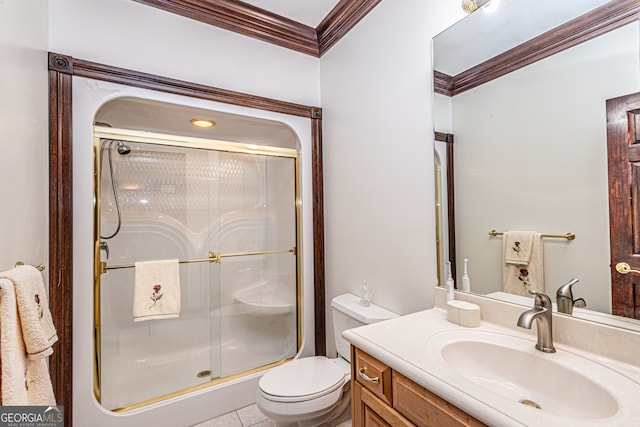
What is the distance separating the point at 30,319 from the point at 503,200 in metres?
1.60

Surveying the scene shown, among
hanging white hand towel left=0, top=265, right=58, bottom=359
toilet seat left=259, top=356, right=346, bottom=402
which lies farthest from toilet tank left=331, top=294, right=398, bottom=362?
hanging white hand towel left=0, top=265, right=58, bottom=359

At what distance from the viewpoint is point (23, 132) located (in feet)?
3.59

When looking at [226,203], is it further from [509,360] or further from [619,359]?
[619,359]

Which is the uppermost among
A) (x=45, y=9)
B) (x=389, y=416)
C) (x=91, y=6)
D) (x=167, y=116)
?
(x=91, y=6)

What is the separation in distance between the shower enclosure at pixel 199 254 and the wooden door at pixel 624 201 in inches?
67.5

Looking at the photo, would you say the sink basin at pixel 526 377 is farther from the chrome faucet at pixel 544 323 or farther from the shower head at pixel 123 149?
the shower head at pixel 123 149

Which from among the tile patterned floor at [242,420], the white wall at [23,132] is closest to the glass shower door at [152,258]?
the tile patterned floor at [242,420]

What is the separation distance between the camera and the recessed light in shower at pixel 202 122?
2078 millimetres

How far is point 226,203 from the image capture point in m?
2.35

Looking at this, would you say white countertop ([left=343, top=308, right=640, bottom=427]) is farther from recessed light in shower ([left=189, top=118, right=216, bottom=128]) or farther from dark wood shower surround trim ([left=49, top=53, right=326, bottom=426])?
recessed light in shower ([left=189, top=118, right=216, bottom=128])

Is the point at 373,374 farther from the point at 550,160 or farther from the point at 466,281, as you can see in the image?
the point at 550,160

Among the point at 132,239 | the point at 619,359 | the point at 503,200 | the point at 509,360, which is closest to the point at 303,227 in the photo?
the point at 132,239

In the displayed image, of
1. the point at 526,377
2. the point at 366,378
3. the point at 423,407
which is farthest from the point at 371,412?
the point at 526,377

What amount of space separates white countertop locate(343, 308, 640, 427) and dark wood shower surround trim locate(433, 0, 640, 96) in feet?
3.19
